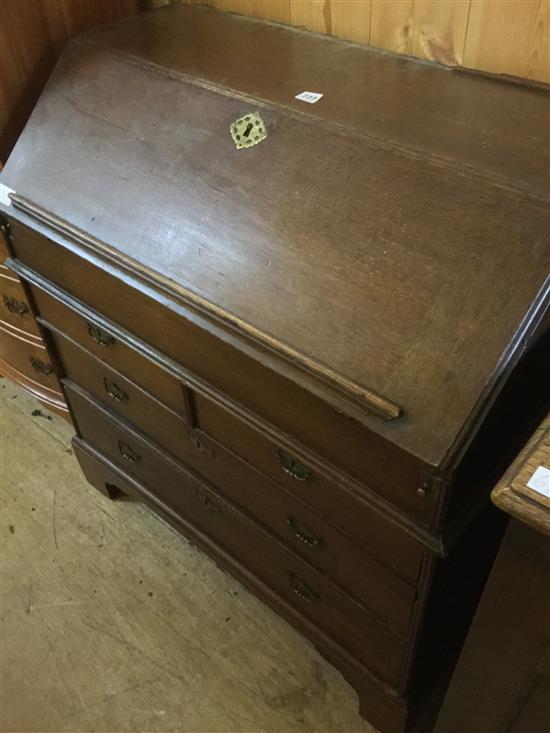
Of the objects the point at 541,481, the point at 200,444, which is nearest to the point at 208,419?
the point at 200,444

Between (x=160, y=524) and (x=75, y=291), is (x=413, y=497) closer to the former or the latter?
(x=75, y=291)

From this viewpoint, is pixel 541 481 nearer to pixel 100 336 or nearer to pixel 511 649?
pixel 511 649

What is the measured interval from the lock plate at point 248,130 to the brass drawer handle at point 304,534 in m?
0.64

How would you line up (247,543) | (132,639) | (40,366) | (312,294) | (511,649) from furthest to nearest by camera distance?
1. (40,366)
2. (132,639)
3. (247,543)
4. (312,294)
5. (511,649)

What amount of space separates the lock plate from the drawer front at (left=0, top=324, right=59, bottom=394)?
93cm

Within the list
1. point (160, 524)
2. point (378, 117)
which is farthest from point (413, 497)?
point (160, 524)

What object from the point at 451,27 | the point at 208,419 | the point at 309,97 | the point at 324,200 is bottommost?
the point at 208,419

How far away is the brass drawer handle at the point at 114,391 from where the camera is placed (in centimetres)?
140

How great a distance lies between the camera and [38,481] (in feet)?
6.25

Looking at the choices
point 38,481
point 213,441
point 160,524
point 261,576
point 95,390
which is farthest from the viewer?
point 38,481

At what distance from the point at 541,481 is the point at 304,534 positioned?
60 centimetres

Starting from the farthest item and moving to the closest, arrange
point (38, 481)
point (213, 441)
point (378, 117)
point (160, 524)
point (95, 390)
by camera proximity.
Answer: point (38, 481) < point (160, 524) < point (95, 390) < point (213, 441) < point (378, 117)

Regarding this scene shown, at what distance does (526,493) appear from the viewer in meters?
0.60

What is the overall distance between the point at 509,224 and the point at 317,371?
11.9 inches
